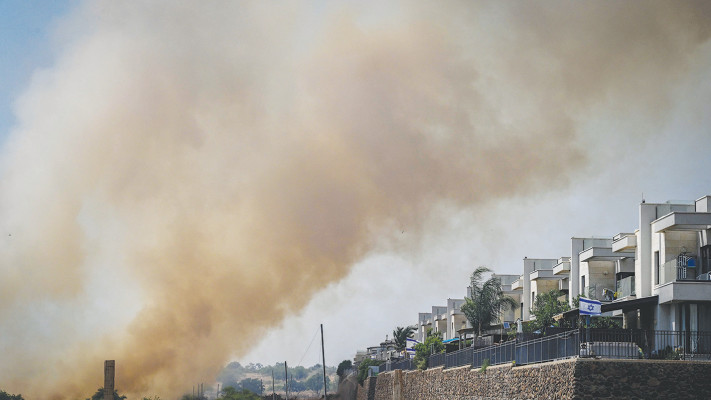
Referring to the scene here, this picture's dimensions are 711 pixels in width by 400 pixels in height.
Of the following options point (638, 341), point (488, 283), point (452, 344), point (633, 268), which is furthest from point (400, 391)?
point (638, 341)

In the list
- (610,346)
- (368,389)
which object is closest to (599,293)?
(610,346)

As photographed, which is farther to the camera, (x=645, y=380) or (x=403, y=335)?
(x=403, y=335)

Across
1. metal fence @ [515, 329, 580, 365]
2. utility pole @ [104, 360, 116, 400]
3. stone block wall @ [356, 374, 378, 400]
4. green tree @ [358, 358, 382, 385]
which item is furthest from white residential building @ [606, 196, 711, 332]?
green tree @ [358, 358, 382, 385]

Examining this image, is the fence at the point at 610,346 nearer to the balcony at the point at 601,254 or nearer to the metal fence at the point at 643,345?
the metal fence at the point at 643,345

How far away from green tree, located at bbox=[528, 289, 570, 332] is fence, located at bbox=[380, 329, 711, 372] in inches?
703

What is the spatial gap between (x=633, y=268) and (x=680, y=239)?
398 inches

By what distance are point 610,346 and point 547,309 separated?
3185cm

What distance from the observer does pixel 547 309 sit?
70625 millimetres

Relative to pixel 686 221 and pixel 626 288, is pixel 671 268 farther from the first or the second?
pixel 626 288

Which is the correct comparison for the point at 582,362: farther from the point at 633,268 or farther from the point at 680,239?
the point at 633,268

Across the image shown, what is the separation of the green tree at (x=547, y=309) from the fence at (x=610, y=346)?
58.5 ft

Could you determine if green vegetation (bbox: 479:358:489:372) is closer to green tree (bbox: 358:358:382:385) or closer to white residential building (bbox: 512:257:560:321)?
white residential building (bbox: 512:257:560:321)

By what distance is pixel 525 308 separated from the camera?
88.9 meters

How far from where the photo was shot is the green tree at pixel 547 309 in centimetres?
6950
